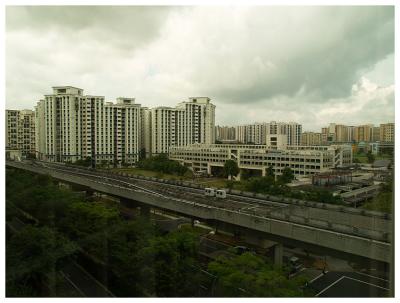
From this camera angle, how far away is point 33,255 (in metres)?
2.05

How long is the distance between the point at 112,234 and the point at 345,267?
2390 mm

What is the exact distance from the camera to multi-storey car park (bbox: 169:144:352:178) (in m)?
11.1

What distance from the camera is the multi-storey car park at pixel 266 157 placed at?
11133 mm

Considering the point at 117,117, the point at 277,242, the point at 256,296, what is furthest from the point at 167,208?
the point at 117,117

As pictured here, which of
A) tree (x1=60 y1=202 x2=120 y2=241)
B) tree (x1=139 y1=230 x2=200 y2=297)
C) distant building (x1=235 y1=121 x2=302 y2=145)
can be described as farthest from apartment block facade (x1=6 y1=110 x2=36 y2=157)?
distant building (x1=235 y1=121 x2=302 y2=145)

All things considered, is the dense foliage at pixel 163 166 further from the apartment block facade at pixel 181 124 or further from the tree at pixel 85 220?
the tree at pixel 85 220

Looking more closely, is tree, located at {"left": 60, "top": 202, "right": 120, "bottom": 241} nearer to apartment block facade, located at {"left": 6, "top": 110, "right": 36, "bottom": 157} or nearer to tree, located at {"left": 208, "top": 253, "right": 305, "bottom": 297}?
apartment block facade, located at {"left": 6, "top": 110, "right": 36, "bottom": 157}

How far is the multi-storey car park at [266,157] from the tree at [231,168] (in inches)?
24.5

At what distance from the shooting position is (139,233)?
2.71 meters

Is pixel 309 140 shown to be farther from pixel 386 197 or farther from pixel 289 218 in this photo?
pixel 386 197

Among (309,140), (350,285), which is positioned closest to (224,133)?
(309,140)

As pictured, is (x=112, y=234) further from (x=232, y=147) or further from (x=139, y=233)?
(x=232, y=147)

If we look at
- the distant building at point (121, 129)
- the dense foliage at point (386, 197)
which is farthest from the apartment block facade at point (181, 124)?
the dense foliage at point (386, 197)

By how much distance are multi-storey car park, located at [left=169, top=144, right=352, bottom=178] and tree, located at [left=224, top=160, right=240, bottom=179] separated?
0.62 meters
